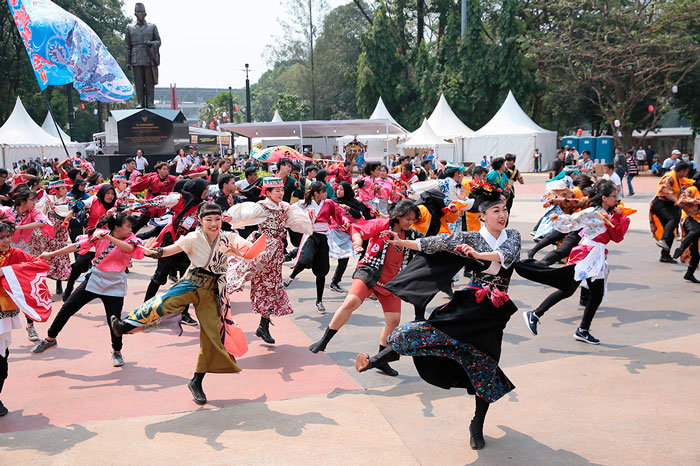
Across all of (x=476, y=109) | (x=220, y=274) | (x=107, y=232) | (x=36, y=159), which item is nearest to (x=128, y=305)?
(x=107, y=232)

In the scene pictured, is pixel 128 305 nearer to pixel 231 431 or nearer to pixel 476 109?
pixel 231 431

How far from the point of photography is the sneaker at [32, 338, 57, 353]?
673cm

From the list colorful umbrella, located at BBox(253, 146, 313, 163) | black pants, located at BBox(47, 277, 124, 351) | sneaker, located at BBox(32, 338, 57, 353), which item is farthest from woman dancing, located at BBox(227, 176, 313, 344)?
colorful umbrella, located at BBox(253, 146, 313, 163)

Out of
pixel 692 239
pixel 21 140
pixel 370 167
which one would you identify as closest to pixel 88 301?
pixel 370 167

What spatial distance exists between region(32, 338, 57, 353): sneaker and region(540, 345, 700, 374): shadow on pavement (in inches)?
211

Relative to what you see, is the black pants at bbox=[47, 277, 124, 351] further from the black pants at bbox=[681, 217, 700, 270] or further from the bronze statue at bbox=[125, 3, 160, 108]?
Result: the bronze statue at bbox=[125, 3, 160, 108]

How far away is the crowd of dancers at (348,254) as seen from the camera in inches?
178

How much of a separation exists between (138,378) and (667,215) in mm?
9268

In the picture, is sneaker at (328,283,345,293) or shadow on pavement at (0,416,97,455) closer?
shadow on pavement at (0,416,97,455)

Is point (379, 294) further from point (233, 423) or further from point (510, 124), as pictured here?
point (510, 124)

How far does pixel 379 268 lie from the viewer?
604 cm

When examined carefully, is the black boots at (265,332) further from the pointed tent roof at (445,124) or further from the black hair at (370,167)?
the pointed tent roof at (445,124)

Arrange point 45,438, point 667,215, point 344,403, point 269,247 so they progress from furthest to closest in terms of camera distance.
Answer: point 667,215, point 269,247, point 344,403, point 45,438

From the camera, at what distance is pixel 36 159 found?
40.5 metres
